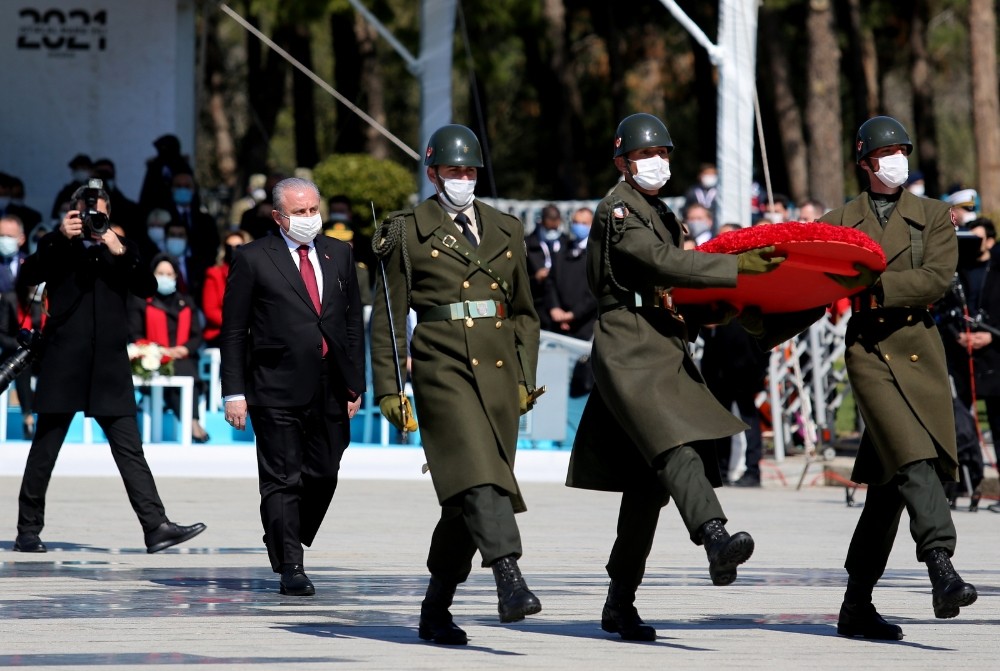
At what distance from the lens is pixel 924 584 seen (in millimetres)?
9844

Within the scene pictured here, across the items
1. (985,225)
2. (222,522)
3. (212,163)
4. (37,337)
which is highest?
(212,163)

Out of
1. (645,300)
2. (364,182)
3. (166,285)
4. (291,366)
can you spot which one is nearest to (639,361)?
(645,300)

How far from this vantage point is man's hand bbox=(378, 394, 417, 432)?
25.2 feet

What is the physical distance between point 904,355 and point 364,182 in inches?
722

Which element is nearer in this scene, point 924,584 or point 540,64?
point 924,584

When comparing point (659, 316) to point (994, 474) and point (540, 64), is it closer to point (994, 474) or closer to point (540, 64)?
point (994, 474)

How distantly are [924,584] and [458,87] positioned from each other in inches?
1549

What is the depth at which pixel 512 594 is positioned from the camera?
715 cm

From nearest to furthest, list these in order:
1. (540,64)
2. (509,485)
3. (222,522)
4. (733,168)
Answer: (509,485) < (222,522) < (733,168) < (540,64)

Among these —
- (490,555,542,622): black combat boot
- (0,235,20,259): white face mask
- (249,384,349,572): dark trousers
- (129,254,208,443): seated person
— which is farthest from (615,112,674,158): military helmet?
(0,235,20,259): white face mask

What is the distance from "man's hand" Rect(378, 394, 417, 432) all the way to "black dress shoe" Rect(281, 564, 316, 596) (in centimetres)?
170

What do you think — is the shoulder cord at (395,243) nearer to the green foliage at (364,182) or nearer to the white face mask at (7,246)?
the white face mask at (7,246)

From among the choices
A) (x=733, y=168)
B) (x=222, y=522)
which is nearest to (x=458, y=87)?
(x=733, y=168)

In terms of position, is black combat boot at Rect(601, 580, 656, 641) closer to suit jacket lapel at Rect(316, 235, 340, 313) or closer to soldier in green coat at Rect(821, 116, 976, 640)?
soldier in green coat at Rect(821, 116, 976, 640)
